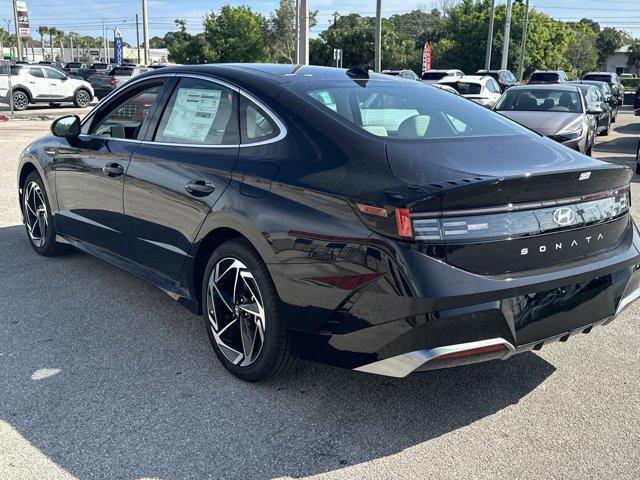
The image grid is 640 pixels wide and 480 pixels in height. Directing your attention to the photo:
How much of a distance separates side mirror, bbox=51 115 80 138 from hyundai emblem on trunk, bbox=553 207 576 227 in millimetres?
3566

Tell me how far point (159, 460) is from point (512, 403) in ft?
5.74

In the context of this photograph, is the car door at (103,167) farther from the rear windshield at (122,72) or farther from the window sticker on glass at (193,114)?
the rear windshield at (122,72)

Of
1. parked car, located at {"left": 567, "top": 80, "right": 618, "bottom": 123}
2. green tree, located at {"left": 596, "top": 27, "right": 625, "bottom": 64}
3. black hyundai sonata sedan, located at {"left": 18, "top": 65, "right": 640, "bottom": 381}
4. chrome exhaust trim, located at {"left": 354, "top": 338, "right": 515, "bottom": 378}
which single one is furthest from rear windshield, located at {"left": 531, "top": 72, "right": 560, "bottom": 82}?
green tree, located at {"left": 596, "top": 27, "right": 625, "bottom": 64}

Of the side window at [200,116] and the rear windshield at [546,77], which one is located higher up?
the rear windshield at [546,77]

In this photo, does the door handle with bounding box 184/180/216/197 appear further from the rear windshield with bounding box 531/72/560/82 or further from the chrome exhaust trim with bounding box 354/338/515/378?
the rear windshield with bounding box 531/72/560/82

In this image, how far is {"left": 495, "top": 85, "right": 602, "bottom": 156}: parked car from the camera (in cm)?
1175

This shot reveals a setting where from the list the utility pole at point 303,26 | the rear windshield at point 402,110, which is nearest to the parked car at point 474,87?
the utility pole at point 303,26

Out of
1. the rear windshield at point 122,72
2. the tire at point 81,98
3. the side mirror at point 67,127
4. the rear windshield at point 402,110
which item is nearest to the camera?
the rear windshield at point 402,110

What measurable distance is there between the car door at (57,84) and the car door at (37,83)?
0.44 feet

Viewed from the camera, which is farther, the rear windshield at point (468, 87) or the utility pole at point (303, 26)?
the rear windshield at point (468, 87)

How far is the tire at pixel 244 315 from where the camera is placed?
328 centimetres

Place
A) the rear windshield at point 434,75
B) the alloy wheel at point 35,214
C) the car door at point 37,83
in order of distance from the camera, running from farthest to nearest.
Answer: the rear windshield at point 434,75 < the car door at point 37,83 < the alloy wheel at point 35,214

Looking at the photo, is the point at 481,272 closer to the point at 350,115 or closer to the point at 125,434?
the point at 350,115

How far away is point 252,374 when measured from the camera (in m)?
3.47
